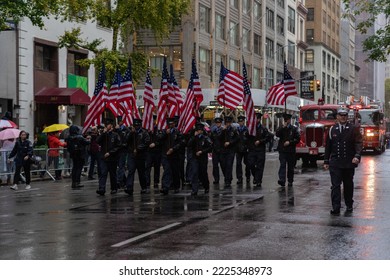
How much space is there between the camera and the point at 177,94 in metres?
21.8

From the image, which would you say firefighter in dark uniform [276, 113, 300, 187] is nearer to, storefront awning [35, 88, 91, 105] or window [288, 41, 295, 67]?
storefront awning [35, 88, 91, 105]

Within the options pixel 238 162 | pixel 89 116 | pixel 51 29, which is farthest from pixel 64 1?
pixel 238 162

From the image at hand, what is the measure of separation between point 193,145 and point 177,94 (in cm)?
491

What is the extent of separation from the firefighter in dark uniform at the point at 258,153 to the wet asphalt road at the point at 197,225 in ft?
3.59

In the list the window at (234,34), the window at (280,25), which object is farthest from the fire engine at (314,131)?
the window at (280,25)

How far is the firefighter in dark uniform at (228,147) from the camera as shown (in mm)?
19531

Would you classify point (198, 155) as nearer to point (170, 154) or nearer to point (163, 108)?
point (170, 154)

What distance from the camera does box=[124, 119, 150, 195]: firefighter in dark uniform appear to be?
1748 centimetres

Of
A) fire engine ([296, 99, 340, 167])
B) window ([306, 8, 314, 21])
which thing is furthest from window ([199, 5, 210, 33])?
window ([306, 8, 314, 21])

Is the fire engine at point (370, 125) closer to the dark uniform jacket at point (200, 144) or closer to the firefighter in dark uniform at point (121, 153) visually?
the firefighter in dark uniform at point (121, 153)

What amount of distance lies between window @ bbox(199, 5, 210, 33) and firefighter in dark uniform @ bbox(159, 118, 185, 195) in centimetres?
3795

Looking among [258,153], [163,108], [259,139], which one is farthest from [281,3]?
[163,108]

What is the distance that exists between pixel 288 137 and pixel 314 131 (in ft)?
32.3

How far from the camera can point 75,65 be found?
37.4m
